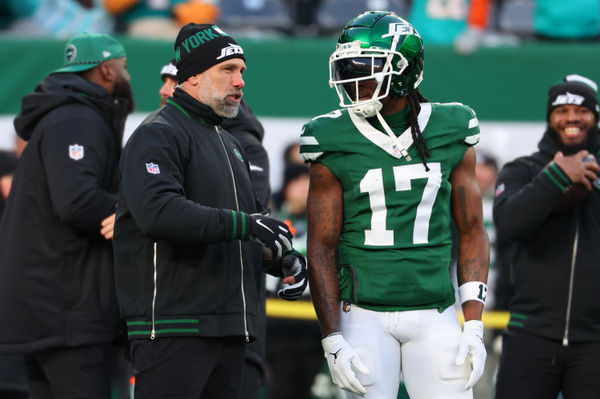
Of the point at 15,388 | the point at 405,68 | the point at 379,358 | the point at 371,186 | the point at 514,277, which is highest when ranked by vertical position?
the point at 405,68

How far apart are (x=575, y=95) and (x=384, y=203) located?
165cm

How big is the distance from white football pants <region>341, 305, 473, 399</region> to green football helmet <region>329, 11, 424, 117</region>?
0.75 meters

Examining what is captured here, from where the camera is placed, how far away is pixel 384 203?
3.66 meters

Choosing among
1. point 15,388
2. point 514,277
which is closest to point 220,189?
point 514,277

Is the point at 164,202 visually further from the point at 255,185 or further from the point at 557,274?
the point at 557,274

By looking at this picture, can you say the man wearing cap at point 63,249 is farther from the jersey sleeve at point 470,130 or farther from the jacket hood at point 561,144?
the jacket hood at point 561,144

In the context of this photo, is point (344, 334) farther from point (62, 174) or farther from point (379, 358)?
point (62, 174)

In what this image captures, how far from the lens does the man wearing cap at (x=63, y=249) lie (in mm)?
4246

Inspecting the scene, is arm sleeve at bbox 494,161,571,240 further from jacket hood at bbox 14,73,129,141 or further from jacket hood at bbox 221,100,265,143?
jacket hood at bbox 14,73,129,141

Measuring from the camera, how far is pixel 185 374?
3527mm

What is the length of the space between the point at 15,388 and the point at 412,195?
2620 mm

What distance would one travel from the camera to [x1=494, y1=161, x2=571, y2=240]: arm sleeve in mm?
4555

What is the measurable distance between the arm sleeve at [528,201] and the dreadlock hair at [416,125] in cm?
100

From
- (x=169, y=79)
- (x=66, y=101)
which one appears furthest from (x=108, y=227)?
(x=169, y=79)
